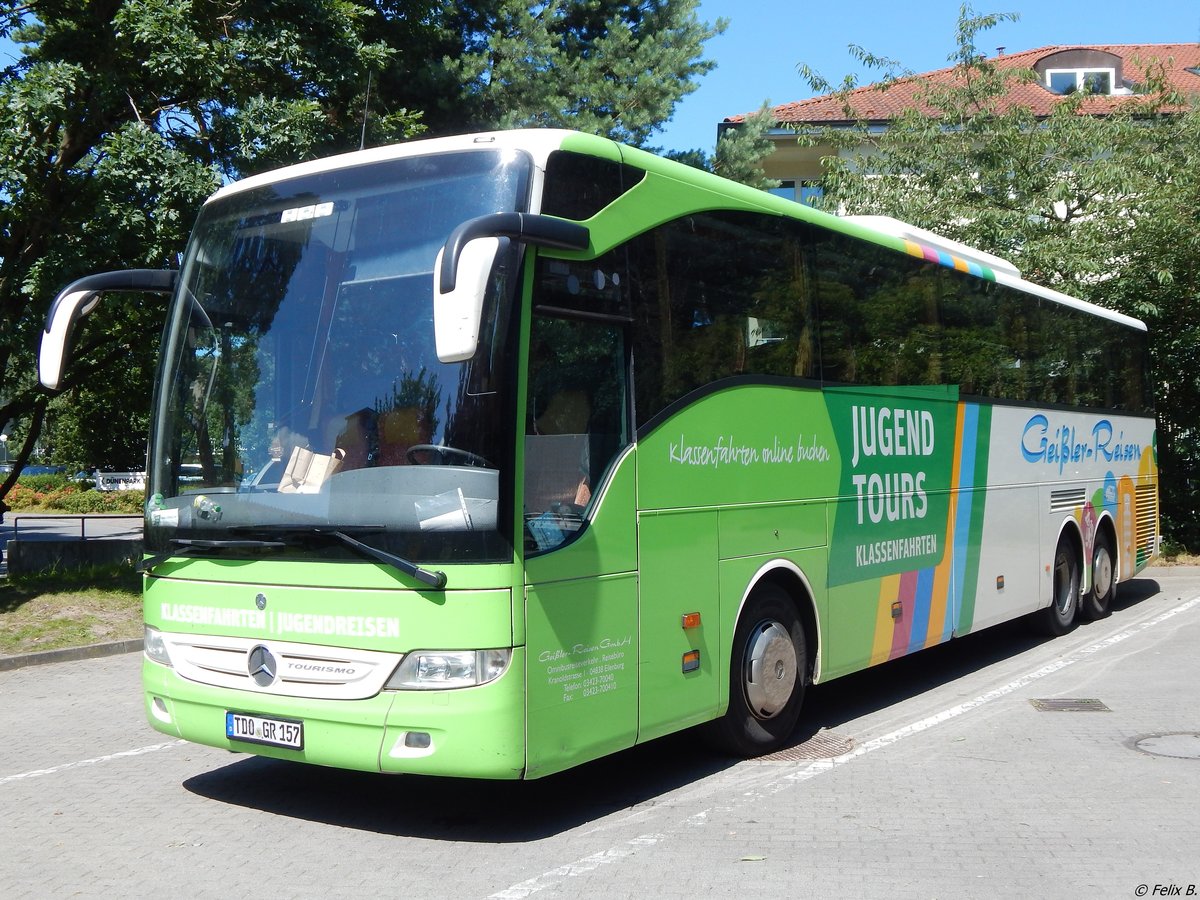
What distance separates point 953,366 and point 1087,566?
173 inches

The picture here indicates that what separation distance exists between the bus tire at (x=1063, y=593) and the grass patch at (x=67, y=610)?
9635 millimetres

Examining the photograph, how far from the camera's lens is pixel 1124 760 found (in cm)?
733

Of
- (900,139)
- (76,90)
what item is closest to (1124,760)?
(76,90)

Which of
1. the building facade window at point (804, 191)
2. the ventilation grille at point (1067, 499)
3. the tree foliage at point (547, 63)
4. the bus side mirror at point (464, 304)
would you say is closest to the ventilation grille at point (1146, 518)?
the ventilation grille at point (1067, 499)

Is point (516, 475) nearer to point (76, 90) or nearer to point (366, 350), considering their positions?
point (366, 350)

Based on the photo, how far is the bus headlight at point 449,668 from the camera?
5.32 meters

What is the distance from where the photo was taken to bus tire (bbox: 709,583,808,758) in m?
7.13

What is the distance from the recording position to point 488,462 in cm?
532

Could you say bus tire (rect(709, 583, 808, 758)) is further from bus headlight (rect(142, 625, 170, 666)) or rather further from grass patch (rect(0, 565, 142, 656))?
grass patch (rect(0, 565, 142, 656))

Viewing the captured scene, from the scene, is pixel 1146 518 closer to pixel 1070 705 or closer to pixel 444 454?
pixel 1070 705

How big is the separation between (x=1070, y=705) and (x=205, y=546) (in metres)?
6.52

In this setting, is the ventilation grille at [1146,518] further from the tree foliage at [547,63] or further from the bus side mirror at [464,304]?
the bus side mirror at [464,304]

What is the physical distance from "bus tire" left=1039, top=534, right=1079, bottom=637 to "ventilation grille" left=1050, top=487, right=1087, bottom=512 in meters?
0.33

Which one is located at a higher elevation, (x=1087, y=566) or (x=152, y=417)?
(x=152, y=417)
